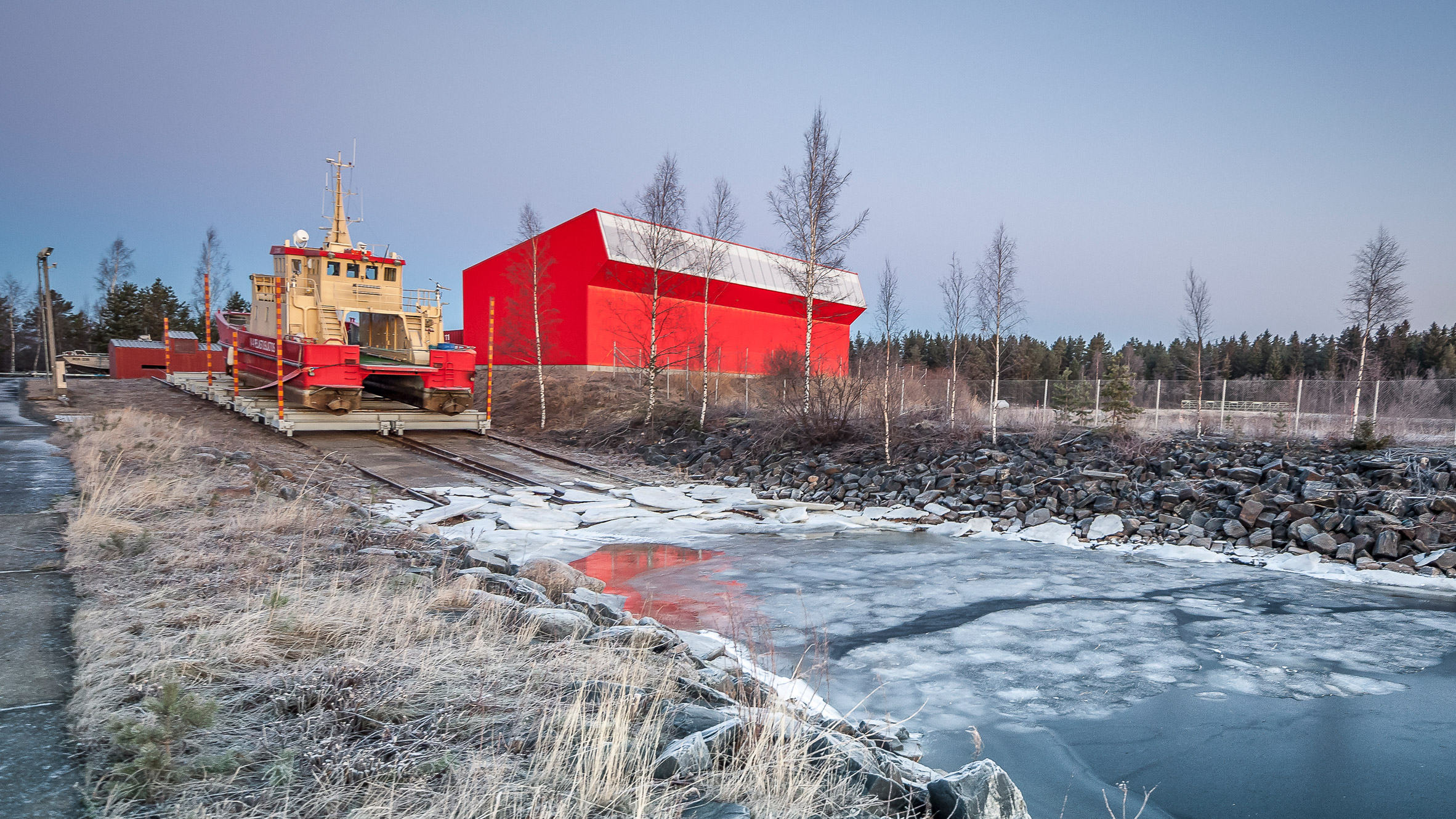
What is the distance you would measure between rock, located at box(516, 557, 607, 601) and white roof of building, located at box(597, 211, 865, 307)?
603 inches

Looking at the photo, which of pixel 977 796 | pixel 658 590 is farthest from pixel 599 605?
pixel 977 796

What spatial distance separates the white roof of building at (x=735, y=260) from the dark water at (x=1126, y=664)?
1356 centimetres

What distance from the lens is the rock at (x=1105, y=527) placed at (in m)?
11.4

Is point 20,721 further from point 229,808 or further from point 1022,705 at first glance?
point 1022,705

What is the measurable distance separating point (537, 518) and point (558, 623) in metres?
6.45

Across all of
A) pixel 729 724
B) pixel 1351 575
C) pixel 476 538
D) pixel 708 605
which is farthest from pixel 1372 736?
pixel 476 538

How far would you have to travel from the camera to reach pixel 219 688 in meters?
3.31

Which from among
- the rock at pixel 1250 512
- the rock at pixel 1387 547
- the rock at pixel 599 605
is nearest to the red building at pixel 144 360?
the rock at pixel 599 605

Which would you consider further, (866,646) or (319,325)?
(319,325)

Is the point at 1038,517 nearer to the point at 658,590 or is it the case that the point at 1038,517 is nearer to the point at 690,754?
the point at 658,590

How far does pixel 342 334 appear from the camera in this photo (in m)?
18.1

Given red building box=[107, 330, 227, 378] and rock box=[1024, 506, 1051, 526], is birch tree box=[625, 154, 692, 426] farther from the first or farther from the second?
red building box=[107, 330, 227, 378]

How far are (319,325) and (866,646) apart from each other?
56.7 ft

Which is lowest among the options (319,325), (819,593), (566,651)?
(819,593)
